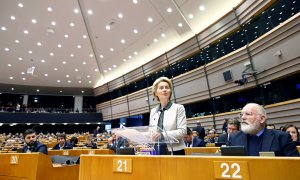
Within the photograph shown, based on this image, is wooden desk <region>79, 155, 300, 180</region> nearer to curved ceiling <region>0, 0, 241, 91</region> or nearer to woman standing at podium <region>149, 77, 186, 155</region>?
woman standing at podium <region>149, 77, 186, 155</region>

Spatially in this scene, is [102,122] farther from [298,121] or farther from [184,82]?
[298,121]

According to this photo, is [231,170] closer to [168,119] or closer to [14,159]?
[168,119]

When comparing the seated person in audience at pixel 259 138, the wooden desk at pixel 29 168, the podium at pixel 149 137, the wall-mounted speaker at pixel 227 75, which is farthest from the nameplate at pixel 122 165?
the wall-mounted speaker at pixel 227 75

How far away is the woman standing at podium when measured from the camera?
169 centimetres

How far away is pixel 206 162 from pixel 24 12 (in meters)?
13.4

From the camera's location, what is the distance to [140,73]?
15.6m

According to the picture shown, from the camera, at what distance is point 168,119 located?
Result: 6.32 ft

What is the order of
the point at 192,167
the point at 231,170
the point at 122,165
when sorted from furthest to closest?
the point at 122,165, the point at 192,167, the point at 231,170

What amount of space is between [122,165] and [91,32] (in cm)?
1318

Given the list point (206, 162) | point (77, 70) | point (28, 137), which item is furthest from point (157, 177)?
point (77, 70)

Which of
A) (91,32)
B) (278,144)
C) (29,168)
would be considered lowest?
(29,168)

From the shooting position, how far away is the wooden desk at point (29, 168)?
2750 millimetres

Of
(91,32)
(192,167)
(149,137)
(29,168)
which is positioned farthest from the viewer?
(91,32)

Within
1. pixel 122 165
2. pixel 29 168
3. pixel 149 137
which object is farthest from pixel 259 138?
pixel 29 168
